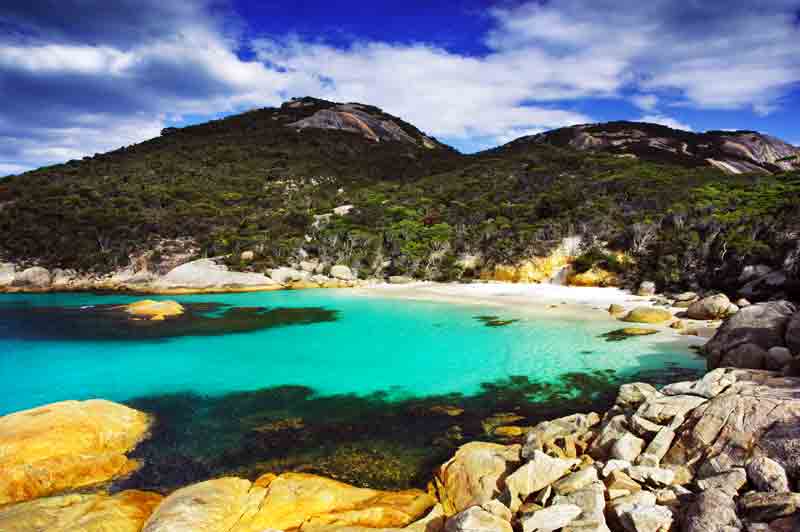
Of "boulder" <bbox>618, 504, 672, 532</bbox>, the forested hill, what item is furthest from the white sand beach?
"boulder" <bbox>618, 504, 672, 532</bbox>

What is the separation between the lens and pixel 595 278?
108 feet

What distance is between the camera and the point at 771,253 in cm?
2509

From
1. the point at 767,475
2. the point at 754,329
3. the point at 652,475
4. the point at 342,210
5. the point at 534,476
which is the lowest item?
the point at 534,476

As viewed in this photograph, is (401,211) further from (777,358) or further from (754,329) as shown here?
(777,358)

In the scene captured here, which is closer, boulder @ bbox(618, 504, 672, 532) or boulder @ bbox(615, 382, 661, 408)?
boulder @ bbox(618, 504, 672, 532)

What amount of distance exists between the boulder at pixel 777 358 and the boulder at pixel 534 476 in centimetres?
684

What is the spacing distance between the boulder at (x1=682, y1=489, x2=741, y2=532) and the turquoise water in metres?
8.12

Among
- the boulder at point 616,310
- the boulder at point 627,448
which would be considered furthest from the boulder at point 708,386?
the boulder at point 616,310

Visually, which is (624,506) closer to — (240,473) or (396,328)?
(240,473)

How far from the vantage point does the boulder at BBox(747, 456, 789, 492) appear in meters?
5.59

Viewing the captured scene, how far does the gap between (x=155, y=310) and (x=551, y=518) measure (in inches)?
1112

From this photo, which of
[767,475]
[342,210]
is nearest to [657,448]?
[767,475]

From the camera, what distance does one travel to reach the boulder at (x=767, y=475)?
559 cm

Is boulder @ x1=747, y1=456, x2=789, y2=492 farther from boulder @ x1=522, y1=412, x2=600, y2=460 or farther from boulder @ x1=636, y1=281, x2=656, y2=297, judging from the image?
boulder @ x1=636, y1=281, x2=656, y2=297
